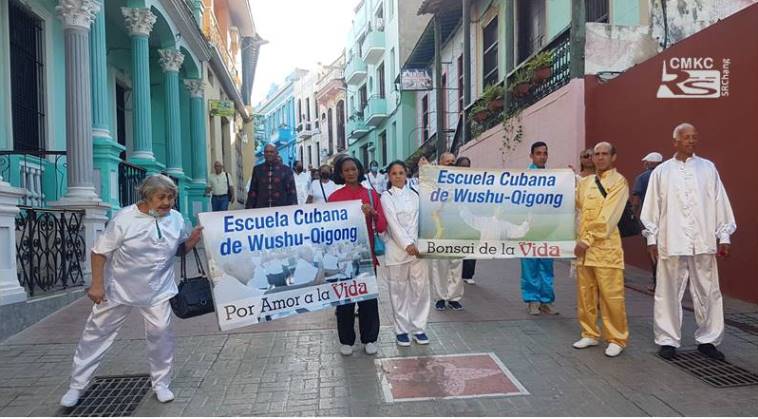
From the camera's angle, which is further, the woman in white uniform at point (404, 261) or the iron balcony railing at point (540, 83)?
the iron balcony railing at point (540, 83)

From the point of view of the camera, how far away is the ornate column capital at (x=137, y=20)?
35.5 feet

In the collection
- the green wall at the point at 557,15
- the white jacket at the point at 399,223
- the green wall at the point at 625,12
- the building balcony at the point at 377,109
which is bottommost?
the white jacket at the point at 399,223

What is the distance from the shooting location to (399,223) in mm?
5012

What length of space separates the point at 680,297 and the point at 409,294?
2095 mm

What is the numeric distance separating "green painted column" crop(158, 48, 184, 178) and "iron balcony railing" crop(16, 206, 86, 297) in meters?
6.63

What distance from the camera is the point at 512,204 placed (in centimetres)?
537

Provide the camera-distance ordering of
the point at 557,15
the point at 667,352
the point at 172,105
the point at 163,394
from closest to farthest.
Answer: the point at 163,394 → the point at 667,352 → the point at 557,15 → the point at 172,105

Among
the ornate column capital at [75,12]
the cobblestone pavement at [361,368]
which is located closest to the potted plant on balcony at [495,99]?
the cobblestone pavement at [361,368]

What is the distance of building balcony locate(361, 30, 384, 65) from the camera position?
98.8ft

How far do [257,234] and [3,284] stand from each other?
111 inches

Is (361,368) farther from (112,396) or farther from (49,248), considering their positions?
(49,248)

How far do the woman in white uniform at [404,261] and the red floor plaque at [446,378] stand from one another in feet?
1.28

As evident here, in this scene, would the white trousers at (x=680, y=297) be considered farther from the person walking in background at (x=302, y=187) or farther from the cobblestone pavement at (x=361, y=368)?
the person walking in background at (x=302, y=187)

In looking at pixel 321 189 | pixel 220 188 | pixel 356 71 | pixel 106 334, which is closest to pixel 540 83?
pixel 321 189
